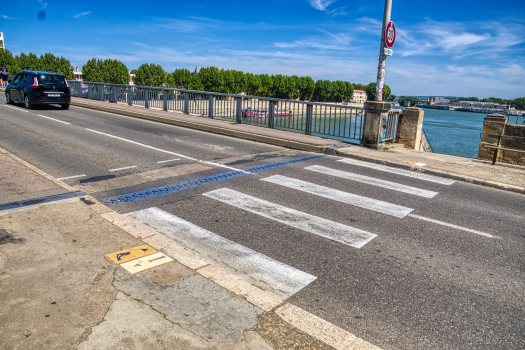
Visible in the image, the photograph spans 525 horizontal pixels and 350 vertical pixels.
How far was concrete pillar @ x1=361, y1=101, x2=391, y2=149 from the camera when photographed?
11.4 metres

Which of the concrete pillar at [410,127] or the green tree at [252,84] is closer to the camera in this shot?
the concrete pillar at [410,127]

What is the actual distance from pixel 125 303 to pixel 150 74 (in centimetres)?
15150

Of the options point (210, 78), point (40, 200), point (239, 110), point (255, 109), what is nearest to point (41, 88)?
point (239, 110)

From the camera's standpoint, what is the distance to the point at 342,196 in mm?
6566

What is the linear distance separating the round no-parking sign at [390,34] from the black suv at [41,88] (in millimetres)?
16179

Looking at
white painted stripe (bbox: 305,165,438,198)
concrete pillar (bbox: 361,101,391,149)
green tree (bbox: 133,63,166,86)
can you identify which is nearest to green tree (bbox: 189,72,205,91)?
green tree (bbox: 133,63,166,86)

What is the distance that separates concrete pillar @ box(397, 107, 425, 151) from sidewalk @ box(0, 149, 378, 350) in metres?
10.5

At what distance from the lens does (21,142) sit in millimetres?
10375

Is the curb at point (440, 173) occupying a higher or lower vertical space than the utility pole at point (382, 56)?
lower

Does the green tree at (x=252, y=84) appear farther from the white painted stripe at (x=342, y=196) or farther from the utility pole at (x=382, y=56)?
the white painted stripe at (x=342, y=196)

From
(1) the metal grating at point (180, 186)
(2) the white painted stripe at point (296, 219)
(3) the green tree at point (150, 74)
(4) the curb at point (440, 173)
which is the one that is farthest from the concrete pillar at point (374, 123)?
(3) the green tree at point (150, 74)

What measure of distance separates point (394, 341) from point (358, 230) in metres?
2.30

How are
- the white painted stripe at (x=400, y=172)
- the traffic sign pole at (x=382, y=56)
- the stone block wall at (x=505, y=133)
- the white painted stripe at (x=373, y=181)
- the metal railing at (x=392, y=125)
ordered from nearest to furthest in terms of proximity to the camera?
1. the white painted stripe at (x=373, y=181)
2. the white painted stripe at (x=400, y=172)
3. the stone block wall at (x=505, y=133)
4. the traffic sign pole at (x=382, y=56)
5. the metal railing at (x=392, y=125)

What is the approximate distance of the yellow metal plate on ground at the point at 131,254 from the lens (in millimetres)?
3855
